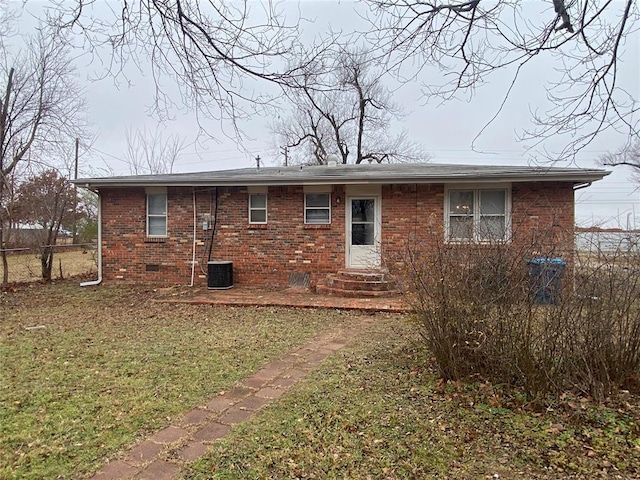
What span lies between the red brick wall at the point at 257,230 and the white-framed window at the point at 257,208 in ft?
0.48

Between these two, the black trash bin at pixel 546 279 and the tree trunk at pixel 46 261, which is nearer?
the black trash bin at pixel 546 279

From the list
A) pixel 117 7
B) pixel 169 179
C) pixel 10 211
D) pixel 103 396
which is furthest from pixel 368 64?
pixel 10 211

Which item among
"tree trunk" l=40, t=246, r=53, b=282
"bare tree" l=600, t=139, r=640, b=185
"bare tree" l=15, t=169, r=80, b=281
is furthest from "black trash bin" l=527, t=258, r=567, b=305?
"tree trunk" l=40, t=246, r=53, b=282

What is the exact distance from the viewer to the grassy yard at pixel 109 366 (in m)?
2.76

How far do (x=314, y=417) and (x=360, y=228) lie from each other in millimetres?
7237

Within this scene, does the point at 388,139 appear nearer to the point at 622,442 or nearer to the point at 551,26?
the point at 551,26

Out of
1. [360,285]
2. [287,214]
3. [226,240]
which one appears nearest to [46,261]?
[226,240]

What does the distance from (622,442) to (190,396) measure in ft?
11.0

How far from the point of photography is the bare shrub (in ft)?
10.2

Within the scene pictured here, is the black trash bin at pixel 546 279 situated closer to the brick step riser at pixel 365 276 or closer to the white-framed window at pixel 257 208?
the brick step riser at pixel 365 276

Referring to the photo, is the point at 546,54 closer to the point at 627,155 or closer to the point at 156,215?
the point at 627,155

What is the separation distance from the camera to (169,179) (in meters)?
10.2

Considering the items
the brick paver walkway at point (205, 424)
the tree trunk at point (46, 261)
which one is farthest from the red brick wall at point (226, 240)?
the brick paver walkway at point (205, 424)

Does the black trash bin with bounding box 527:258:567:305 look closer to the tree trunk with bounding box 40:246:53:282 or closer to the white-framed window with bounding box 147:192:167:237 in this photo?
the white-framed window with bounding box 147:192:167:237
